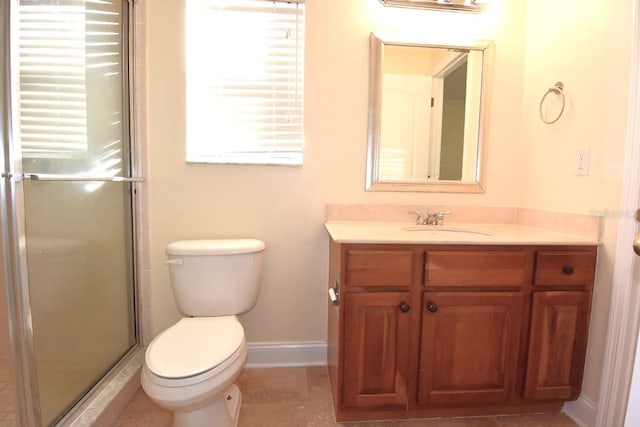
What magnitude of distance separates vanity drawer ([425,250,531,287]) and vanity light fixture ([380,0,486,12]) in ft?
4.29

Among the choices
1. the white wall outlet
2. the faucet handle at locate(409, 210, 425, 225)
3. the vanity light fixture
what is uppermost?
the vanity light fixture

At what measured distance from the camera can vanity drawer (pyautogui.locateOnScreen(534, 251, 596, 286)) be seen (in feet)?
4.59

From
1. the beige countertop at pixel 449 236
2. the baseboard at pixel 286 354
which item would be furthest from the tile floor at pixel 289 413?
the beige countertop at pixel 449 236

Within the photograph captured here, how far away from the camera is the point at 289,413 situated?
1.53 metres

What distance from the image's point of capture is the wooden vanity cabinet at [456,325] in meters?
1.35

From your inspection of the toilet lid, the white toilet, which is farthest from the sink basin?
the toilet lid

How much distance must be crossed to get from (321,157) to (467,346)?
1.16 metres

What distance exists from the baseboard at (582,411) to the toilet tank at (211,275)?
1.62 m

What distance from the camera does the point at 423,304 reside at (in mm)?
1372

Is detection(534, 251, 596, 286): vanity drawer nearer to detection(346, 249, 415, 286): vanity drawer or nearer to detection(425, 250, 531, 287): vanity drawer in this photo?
detection(425, 250, 531, 287): vanity drawer

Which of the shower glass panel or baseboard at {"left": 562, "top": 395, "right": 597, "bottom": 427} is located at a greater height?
the shower glass panel

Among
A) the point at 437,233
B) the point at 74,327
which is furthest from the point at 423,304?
the point at 74,327

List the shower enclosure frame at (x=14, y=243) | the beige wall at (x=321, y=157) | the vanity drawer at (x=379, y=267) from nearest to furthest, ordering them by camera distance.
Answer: the shower enclosure frame at (x=14, y=243) → the vanity drawer at (x=379, y=267) → the beige wall at (x=321, y=157)

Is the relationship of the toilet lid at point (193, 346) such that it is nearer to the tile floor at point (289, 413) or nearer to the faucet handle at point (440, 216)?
the tile floor at point (289, 413)
